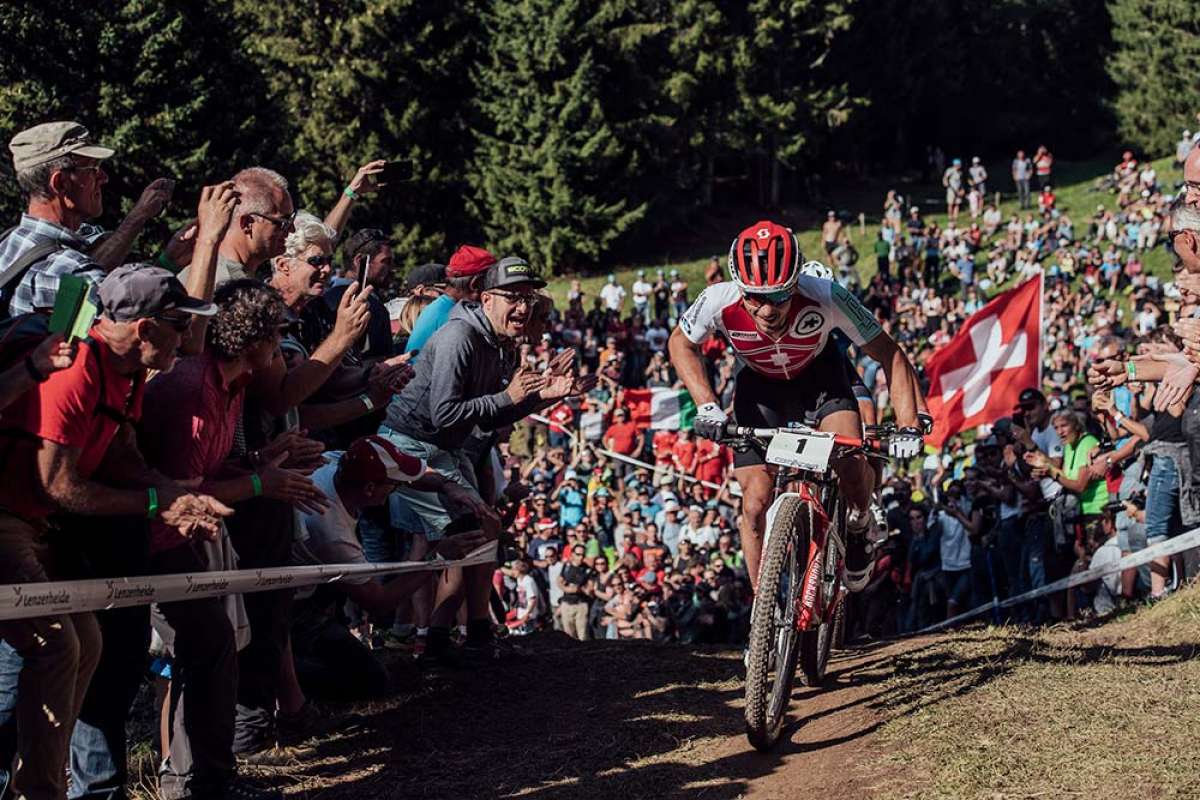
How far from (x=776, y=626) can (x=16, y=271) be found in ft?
12.1

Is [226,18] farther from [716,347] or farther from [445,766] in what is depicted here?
[445,766]

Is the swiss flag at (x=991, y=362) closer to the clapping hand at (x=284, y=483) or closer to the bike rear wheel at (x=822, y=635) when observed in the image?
the bike rear wheel at (x=822, y=635)

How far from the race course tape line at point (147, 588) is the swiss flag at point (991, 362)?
1190 centimetres

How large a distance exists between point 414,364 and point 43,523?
3596 millimetres

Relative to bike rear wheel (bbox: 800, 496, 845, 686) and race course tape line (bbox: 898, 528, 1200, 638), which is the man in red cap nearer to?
bike rear wheel (bbox: 800, 496, 845, 686)

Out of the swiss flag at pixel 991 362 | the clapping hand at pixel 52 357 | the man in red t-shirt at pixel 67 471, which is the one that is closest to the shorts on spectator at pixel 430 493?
the man in red t-shirt at pixel 67 471

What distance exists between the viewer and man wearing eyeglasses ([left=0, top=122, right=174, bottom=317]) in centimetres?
583

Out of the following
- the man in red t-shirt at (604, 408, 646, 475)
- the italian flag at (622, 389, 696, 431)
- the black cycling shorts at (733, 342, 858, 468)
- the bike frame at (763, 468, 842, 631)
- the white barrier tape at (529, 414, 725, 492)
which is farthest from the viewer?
the italian flag at (622, 389, 696, 431)

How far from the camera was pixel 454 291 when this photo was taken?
360 inches

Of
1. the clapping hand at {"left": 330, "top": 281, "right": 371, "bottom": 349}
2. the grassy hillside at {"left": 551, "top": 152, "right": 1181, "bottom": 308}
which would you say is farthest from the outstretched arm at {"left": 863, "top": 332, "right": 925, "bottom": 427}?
the grassy hillside at {"left": 551, "top": 152, "right": 1181, "bottom": 308}

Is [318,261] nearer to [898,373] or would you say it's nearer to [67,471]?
[67,471]

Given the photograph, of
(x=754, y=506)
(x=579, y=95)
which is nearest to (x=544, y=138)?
(x=579, y=95)

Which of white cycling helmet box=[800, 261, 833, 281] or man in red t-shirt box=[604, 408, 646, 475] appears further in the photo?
man in red t-shirt box=[604, 408, 646, 475]

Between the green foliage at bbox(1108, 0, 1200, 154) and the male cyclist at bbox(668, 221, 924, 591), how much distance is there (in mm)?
69590
